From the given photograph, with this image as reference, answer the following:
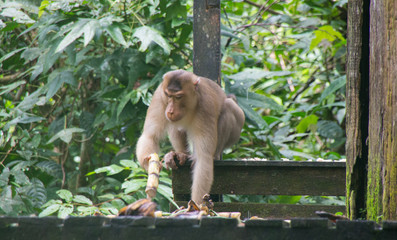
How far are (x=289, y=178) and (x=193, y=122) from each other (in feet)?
3.99

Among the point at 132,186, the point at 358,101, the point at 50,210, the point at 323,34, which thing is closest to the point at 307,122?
the point at 323,34

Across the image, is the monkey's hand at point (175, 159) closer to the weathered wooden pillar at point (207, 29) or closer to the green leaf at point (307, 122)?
the weathered wooden pillar at point (207, 29)

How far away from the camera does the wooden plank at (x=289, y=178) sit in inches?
189

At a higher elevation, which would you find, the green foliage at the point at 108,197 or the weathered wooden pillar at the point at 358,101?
the weathered wooden pillar at the point at 358,101

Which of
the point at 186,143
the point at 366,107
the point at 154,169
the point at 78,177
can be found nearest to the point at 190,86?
the point at 186,143

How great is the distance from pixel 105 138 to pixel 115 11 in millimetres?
2485

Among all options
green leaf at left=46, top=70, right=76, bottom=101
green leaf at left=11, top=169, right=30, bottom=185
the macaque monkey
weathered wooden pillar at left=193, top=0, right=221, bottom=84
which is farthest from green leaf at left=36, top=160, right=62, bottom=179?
weathered wooden pillar at left=193, top=0, right=221, bottom=84

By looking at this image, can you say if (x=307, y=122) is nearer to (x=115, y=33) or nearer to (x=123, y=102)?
(x=123, y=102)

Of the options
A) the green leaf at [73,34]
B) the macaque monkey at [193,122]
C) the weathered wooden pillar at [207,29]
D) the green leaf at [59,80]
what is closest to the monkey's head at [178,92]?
the macaque monkey at [193,122]

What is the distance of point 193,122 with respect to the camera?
5414 millimetres

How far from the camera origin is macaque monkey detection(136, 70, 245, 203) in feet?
16.7

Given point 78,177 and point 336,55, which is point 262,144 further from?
point 78,177

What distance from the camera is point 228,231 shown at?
1.61m

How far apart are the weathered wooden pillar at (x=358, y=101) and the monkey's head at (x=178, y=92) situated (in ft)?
8.10
